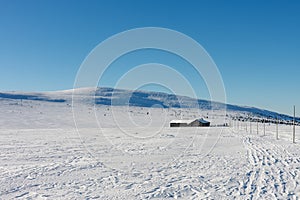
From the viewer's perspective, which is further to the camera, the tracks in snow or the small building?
the small building

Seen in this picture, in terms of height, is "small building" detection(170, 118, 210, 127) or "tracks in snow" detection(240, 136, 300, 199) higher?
"tracks in snow" detection(240, 136, 300, 199)

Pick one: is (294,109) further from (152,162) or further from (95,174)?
(95,174)

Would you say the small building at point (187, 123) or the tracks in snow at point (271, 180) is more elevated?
the tracks in snow at point (271, 180)

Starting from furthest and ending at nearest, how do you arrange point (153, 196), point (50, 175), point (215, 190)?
1. point (50, 175)
2. point (215, 190)
3. point (153, 196)

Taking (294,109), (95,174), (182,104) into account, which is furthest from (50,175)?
(182,104)

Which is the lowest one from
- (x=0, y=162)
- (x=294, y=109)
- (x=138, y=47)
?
(x=0, y=162)

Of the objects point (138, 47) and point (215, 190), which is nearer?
point (215, 190)

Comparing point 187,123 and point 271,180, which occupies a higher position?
point 271,180

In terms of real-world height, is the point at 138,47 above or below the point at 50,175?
above

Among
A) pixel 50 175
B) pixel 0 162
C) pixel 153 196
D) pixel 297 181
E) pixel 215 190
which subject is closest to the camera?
pixel 153 196

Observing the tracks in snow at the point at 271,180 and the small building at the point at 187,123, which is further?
the small building at the point at 187,123

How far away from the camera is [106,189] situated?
6.63 m

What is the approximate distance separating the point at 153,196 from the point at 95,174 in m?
2.77

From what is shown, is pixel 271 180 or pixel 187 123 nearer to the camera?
pixel 271 180
